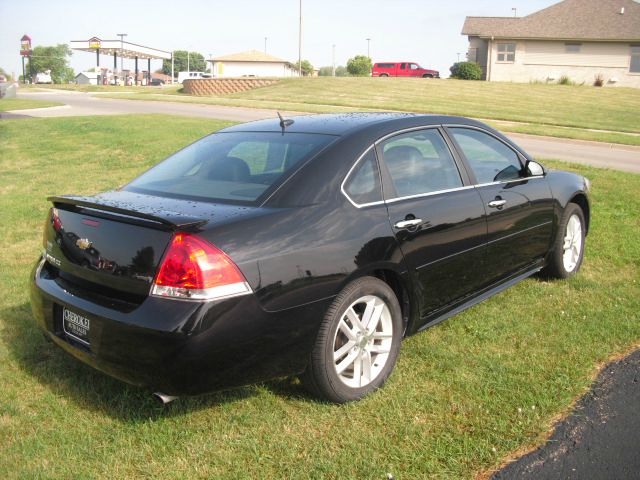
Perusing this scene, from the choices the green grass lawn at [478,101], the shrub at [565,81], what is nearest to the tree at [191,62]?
the green grass lawn at [478,101]

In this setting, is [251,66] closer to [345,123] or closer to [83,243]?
[345,123]

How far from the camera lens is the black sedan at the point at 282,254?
9.82ft

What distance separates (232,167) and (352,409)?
1619 millimetres

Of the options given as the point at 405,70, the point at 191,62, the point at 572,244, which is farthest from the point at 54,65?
the point at 572,244

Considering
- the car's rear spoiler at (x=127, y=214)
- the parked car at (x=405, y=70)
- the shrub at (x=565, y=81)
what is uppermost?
the parked car at (x=405, y=70)

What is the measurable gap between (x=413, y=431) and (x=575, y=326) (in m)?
2.00

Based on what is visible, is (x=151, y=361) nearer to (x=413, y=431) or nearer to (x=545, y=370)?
(x=413, y=431)

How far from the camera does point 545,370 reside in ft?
13.0

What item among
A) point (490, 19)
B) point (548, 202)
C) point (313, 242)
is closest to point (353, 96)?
point (490, 19)

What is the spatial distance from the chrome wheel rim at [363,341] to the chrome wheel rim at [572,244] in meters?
2.66

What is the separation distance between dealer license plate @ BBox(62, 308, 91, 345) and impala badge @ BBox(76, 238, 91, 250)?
34cm

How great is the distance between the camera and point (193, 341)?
291cm

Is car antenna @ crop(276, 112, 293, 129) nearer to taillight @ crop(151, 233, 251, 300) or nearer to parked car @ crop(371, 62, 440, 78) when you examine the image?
taillight @ crop(151, 233, 251, 300)

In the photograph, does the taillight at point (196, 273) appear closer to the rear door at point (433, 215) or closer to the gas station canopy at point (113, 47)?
the rear door at point (433, 215)
